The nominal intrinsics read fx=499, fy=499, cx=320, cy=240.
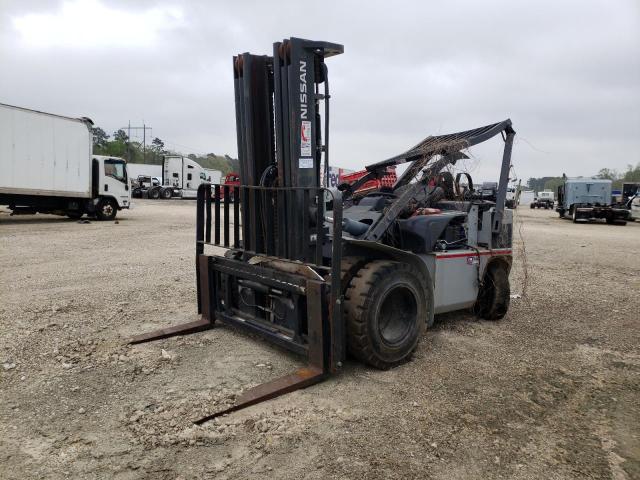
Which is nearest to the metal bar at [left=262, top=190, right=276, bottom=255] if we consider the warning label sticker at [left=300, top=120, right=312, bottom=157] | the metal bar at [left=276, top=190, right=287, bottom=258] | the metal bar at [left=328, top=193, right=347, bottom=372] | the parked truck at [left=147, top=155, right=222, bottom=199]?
the metal bar at [left=276, top=190, right=287, bottom=258]

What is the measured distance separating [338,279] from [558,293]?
5735 millimetres

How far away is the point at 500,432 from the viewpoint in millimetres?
3400

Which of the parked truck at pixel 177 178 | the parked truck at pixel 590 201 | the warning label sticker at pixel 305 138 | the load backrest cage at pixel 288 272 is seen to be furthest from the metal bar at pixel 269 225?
the parked truck at pixel 177 178

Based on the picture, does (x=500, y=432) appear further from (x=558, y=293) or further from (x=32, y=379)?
(x=558, y=293)

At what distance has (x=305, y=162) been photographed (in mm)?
4496

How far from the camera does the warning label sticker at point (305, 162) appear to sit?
4.47 m

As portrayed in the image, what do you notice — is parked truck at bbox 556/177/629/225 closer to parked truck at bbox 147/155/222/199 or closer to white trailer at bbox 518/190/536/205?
parked truck at bbox 147/155/222/199

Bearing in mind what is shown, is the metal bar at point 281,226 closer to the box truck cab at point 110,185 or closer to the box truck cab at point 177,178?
the box truck cab at point 110,185

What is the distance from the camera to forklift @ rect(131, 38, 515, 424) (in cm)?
404

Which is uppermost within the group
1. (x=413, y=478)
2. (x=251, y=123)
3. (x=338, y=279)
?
(x=251, y=123)

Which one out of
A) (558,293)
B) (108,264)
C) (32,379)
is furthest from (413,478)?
(108,264)

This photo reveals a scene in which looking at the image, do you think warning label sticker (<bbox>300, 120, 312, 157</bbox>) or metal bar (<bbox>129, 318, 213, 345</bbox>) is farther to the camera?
metal bar (<bbox>129, 318, 213, 345</bbox>)

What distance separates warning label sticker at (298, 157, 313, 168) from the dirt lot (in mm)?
1737

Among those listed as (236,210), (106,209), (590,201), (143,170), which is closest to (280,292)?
(236,210)
